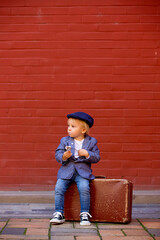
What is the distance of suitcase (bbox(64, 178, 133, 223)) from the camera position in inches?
168

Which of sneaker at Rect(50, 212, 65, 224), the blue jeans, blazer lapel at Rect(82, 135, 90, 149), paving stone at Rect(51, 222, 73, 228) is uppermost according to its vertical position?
blazer lapel at Rect(82, 135, 90, 149)

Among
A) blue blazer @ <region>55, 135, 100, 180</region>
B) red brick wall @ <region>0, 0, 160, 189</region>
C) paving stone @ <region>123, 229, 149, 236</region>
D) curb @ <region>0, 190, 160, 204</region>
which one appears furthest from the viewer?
red brick wall @ <region>0, 0, 160, 189</region>

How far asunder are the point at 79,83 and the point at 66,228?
223 cm

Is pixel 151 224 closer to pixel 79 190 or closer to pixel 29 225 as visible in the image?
pixel 79 190

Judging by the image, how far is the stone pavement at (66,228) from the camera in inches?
147

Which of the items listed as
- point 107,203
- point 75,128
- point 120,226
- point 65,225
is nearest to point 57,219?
point 65,225

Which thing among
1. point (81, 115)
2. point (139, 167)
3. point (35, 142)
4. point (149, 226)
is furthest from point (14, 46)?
point (149, 226)

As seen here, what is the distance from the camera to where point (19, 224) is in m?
4.18

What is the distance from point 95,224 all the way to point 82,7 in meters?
3.12

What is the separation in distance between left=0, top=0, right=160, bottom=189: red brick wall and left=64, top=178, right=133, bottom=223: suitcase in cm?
115

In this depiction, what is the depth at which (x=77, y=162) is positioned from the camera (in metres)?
4.39

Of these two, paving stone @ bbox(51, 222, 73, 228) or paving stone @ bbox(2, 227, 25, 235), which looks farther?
paving stone @ bbox(51, 222, 73, 228)

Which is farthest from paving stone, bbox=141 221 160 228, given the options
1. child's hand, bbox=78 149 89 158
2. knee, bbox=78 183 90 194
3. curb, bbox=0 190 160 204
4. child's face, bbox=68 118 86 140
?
child's face, bbox=68 118 86 140

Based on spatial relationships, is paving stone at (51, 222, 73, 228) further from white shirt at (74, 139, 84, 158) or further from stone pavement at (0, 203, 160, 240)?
white shirt at (74, 139, 84, 158)
